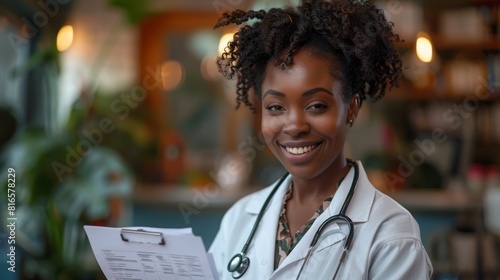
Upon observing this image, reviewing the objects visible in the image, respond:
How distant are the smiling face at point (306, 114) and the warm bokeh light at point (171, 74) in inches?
177

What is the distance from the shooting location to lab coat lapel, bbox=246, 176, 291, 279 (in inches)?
56.9

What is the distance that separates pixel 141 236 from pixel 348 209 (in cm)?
40

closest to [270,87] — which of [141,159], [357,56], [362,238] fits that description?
[357,56]

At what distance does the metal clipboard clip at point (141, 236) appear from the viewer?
4.63 feet

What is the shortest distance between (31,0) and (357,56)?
238cm

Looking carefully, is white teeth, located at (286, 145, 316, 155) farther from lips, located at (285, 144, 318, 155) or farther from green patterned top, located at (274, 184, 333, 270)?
green patterned top, located at (274, 184, 333, 270)

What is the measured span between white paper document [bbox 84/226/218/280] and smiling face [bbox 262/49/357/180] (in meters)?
0.25

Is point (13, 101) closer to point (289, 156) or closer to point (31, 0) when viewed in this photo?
point (31, 0)

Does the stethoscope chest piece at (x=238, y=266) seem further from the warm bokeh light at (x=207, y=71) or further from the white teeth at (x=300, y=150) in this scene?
the warm bokeh light at (x=207, y=71)

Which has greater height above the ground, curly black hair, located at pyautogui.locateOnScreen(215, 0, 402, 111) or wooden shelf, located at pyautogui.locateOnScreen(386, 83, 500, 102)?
curly black hair, located at pyautogui.locateOnScreen(215, 0, 402, 111)

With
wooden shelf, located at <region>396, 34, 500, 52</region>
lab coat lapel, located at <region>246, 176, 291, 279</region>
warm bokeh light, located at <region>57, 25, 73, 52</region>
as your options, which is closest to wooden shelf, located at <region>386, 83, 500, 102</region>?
wooden shelf, located at <region>396, 34, 500, 52</region>

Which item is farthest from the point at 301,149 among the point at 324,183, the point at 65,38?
the point at 65,38

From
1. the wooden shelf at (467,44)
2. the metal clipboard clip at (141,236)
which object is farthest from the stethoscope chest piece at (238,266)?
the wooden shelf at (467,44)

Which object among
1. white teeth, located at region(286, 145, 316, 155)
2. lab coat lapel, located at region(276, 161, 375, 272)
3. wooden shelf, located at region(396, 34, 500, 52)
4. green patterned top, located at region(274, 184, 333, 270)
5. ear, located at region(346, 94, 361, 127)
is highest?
ear, located at region(346, 94, 361, 127)
